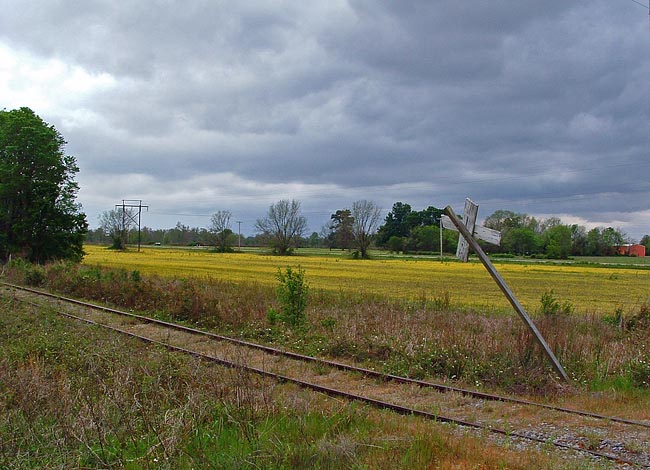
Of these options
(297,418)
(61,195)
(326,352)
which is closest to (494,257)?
(61,195)

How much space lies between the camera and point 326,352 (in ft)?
42.9

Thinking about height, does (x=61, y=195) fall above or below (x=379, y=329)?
above

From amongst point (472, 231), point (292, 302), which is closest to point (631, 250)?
point (292, 302)

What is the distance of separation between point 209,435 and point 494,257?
94.1 m

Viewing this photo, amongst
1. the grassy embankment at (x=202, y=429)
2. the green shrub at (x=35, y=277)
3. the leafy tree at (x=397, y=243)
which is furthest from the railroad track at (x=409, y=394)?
the leafy tree at (x=397, y=243)

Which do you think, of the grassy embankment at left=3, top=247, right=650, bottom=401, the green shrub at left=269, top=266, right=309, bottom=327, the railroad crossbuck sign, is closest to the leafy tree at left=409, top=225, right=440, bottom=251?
the grassy embankment at left=3, top=247, right=650, bottom=401

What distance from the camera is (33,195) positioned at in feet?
152

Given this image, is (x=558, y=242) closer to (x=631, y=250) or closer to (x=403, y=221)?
(x=631, y=250)

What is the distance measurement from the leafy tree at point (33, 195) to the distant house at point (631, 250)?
107 metres

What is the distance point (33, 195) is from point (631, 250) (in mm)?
113777

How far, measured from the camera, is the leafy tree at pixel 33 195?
1784 inches

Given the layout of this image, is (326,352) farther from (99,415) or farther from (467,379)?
(99,415)

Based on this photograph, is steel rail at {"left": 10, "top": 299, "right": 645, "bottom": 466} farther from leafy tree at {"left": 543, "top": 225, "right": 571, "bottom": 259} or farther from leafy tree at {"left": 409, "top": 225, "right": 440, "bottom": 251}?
leafy tree at {"left": 409, "top": 225, "right": 440, "bottom": 251}

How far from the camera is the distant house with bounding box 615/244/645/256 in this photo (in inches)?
4525
